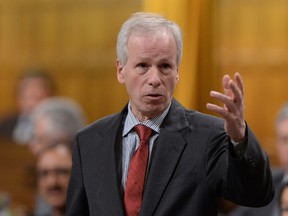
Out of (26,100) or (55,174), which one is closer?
(55,174)

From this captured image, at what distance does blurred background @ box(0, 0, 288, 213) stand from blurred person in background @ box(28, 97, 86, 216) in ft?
8.35

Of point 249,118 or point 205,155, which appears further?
point 249,118

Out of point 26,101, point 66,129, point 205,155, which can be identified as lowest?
point 26,101

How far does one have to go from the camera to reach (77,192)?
7.75 ft

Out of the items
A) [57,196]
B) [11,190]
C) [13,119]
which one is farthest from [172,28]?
[13,119]

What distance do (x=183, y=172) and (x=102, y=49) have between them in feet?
19.9

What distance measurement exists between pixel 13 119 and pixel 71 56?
53.5 inches

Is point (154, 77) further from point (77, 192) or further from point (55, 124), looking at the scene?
point (55, 124)

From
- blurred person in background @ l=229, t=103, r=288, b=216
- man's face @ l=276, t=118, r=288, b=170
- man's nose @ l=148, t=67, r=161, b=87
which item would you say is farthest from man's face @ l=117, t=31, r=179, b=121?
man's face @ l=276, t=118, r=288, b=170

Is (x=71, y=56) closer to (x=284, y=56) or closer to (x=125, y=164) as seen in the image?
(x=284, y=56)

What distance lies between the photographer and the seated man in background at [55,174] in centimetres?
417

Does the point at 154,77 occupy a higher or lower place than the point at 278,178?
higher

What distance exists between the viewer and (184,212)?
2182 millimetres

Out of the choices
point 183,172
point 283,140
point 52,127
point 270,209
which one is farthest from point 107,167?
point 283,140
